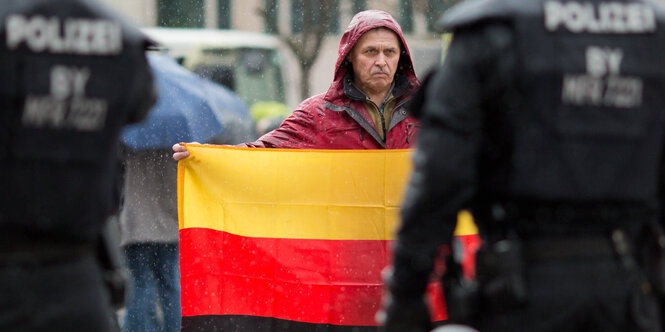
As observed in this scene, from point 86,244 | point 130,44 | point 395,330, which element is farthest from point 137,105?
point 395,330

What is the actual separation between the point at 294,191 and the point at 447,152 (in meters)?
2.22

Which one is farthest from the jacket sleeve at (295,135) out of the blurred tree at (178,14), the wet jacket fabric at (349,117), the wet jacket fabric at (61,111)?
the blurred tree at (178,14)

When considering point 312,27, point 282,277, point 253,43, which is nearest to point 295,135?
point 282,277

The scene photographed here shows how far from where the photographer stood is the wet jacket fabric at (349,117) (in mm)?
4805

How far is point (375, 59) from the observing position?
4.96m

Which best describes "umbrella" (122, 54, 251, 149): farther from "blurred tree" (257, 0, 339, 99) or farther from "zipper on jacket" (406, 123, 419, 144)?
"blurred tree" (257, 0, 339, 99)

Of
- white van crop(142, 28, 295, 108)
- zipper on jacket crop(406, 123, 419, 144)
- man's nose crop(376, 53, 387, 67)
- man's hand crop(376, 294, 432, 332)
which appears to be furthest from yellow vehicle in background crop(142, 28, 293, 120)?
man's hand crop(376, 294, 432, 332)

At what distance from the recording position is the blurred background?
55.6 ft

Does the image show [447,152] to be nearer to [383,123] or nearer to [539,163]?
[539,163]

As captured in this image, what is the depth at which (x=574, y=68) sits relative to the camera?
2.70 meters

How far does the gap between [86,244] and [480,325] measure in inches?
44.8

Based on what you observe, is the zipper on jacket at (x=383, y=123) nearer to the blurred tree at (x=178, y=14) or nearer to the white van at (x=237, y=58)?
the white van at (x=237, y=58)

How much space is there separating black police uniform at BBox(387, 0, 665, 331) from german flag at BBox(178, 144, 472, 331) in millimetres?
1879

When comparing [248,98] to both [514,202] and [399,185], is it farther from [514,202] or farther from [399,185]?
[514,202]
